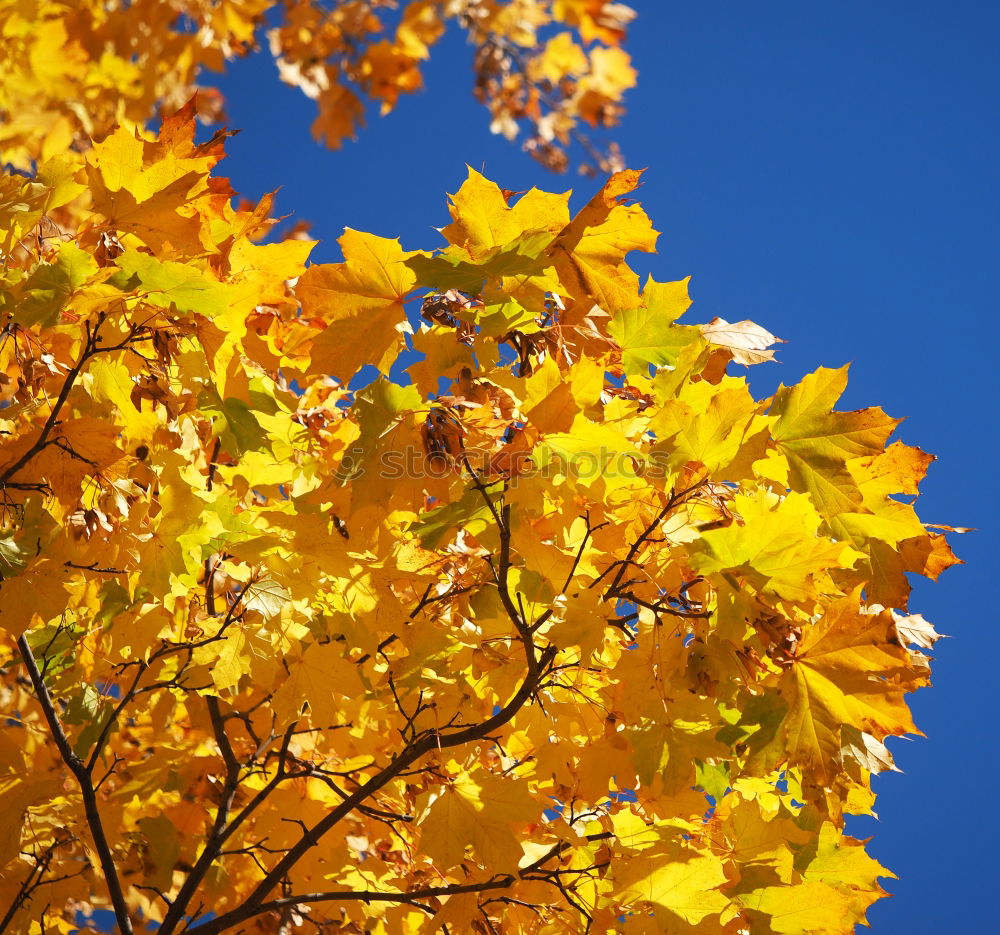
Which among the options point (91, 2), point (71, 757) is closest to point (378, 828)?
point (71, 757)

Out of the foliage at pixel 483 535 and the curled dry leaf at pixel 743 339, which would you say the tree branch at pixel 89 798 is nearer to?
the foliage at pixel 483 535

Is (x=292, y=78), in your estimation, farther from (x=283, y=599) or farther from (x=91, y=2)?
(x=283, y=599)

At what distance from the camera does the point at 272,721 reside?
8.61ft

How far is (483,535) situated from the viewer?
5.49 feet

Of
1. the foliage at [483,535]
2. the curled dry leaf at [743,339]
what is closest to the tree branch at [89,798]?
the foliage at [483,535]

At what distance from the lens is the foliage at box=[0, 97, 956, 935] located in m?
1.56

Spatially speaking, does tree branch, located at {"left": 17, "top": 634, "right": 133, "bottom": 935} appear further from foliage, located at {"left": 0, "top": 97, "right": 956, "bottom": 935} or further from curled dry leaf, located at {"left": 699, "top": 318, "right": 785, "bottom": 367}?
curled dry leaf, located at {"left": 699, "top": 318, "right": 785, "bottom": 367}

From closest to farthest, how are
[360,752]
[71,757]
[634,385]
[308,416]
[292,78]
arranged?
[634,385] → [71,757] → [308,416] → [360,752] → [292,78]

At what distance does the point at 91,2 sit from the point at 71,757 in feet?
6.50

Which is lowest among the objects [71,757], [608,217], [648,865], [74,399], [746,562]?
[648,865]

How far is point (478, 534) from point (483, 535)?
1 centimetres

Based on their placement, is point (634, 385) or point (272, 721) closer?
point (634, 385)

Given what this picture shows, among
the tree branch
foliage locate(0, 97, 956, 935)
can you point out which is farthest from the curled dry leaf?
the tree branch

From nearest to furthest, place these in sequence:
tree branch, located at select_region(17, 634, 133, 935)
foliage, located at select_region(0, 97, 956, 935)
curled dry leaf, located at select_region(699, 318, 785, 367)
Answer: foliage, located at select_region(0, 97, 956, 935)
curled dry leaf, located at select_region(699, 318, 785, 367)
tree branch, located at select_region(17, 634, 133, 935)
